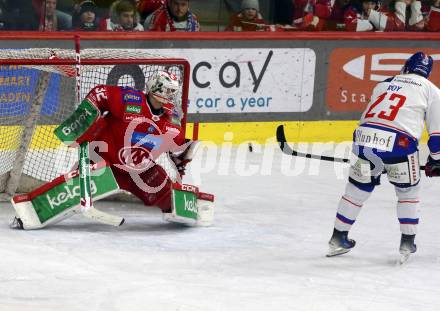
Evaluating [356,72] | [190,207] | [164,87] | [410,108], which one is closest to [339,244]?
[410,108]

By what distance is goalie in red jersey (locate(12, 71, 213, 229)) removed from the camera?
22.5 feet

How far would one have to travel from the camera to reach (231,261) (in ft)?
21.1

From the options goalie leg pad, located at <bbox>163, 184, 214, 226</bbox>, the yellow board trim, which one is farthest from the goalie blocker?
the yellow board trim

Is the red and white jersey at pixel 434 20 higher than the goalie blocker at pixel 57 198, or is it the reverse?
the red and white jersey at pixel 434 20

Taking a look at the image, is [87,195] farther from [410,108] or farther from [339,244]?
[410,108]

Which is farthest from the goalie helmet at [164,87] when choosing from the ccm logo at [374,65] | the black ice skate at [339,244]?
the ccm logo at [374,65]

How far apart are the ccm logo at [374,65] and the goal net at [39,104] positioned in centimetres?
264

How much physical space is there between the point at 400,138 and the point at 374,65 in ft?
13.3

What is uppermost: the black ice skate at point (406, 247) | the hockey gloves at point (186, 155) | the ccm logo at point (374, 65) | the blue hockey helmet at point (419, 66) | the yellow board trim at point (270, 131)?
the blue hockey helmet at point (419, 66)

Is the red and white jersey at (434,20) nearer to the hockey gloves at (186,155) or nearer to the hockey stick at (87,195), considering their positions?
the hockey gloves at (186,155)

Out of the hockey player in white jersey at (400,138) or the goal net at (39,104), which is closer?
the hockey player in white jersey at (400,138)

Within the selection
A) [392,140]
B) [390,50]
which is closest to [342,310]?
[392,140]

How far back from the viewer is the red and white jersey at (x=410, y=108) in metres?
6.32

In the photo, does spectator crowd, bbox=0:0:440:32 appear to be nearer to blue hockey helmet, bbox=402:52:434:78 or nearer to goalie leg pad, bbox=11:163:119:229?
goalie leg pad, bbox=11:163:119:229
